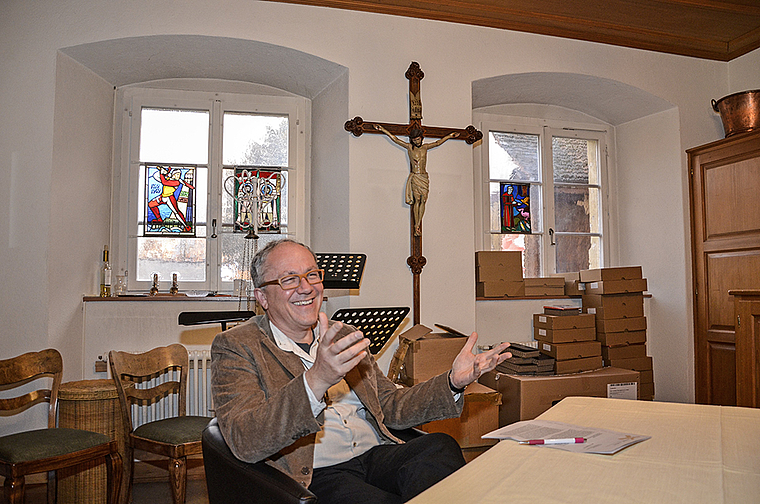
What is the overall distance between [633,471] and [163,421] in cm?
260

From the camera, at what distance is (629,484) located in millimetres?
1220

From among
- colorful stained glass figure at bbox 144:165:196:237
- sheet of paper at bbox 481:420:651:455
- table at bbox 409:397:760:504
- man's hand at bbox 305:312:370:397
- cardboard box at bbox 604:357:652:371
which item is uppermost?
colorful stained glass figure at bbox 144:165:196:237

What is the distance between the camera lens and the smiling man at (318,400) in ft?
5.28

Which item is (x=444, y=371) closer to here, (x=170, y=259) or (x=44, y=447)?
(x=44, y=447)

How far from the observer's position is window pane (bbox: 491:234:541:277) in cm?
526

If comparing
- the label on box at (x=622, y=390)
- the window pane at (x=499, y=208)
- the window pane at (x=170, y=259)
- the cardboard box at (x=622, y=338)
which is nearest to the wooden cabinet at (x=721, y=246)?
the cardboard box at (x=622, y=338)

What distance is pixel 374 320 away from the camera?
2.92 m

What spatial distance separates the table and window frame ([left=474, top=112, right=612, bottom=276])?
3527mm

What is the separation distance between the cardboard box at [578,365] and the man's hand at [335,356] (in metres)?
3.21

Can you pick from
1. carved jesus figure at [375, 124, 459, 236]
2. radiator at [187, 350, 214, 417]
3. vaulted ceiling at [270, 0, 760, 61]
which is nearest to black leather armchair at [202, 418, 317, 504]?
radiator at [187, 350, 214, 417]

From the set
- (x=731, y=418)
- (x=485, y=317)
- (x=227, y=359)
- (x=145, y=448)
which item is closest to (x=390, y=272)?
(x=485, y=317)

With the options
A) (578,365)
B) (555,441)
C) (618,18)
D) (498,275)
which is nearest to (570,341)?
(578,365)

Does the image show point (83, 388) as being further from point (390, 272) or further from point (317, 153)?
point (317, 153)

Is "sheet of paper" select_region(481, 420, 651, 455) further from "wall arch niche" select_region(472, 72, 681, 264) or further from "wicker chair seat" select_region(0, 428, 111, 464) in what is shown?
"wall arch niche" select_region(472, 72, 681, 264)
